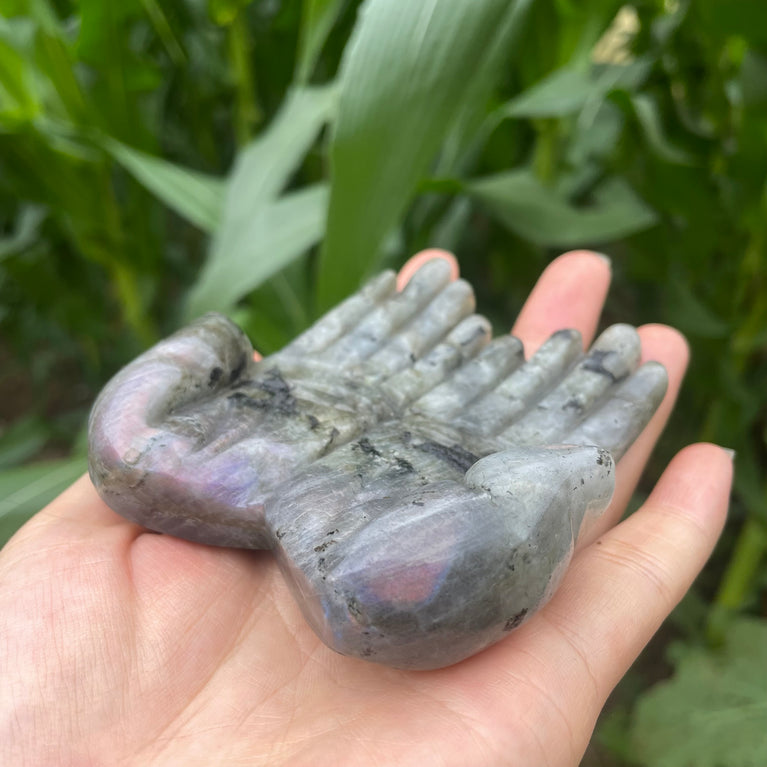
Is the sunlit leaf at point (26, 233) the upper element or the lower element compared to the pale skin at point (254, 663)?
upper

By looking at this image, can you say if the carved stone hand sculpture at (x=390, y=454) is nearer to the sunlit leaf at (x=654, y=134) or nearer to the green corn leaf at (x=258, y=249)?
the green corn leaf at (x=258, y=249)

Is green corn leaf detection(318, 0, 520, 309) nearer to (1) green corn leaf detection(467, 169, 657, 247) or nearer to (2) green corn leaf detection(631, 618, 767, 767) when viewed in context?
(1) green corn leaf detection(467, 169, 657, 247)

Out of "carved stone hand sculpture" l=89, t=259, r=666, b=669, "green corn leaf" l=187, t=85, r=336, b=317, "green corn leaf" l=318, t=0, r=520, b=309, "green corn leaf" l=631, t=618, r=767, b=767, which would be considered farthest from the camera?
"green corn leaf" l=187, t=85, r=336, b=317

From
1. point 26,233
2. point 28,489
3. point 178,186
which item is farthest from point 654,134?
point 26,233

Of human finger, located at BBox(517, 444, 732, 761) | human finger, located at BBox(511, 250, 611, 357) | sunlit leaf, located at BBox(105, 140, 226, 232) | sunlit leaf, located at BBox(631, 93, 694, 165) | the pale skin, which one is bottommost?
the pale skin

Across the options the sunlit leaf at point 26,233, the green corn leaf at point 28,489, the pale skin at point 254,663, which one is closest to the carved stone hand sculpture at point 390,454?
the pale skin at point 254,663

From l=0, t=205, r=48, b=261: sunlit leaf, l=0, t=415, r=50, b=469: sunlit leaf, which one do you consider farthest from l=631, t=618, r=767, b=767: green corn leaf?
l=0, t=205, r=48, b=261: sunlit leaf
